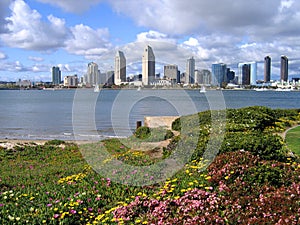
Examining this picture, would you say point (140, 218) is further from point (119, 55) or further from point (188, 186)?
point (119, 55)

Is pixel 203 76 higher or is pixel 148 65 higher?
pixel 148 65

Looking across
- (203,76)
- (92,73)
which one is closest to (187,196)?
(203,76)

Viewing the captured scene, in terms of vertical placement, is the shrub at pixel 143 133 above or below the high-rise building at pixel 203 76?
below

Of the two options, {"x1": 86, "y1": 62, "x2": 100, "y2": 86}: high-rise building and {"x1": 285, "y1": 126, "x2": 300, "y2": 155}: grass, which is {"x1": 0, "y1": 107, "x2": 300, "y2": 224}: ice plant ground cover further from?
{"x1": 86, "y1": 62, "x2": 100, "y2": 86}: high-rise building

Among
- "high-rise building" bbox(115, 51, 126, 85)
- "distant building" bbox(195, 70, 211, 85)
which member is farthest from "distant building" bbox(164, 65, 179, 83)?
"high-rise building" bbox(115, 51, 126, 85)

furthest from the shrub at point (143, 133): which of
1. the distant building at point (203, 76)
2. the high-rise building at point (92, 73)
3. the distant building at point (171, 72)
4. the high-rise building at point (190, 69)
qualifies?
the high-rise building at point (190, 69)

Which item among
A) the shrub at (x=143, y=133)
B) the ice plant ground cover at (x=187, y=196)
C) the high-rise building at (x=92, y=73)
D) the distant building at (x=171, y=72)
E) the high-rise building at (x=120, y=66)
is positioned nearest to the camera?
the ice plant ground cover at (x=187, y=196)

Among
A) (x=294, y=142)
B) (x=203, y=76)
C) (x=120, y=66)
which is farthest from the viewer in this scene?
(x=294, y=142)

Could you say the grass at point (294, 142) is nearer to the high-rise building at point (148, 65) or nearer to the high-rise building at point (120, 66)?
the high-rise building at point (148, 65)

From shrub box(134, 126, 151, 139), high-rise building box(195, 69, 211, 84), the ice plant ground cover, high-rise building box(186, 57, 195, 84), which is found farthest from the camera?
shrub box(134, 126, 151, 139)

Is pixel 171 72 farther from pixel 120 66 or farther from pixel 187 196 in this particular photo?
pixel 187 196
